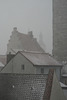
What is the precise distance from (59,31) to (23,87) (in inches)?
1177

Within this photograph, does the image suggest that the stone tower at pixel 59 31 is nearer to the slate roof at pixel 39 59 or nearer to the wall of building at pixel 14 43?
the slate roof at pixel 39 59

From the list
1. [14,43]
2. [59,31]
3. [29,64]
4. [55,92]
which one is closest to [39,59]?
[29,64]

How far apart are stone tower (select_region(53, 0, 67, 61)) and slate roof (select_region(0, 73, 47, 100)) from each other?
27.8m

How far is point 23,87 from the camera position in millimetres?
19516

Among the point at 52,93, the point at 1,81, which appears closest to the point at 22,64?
the point at 1,81

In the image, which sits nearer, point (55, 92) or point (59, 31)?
point (55, 92)

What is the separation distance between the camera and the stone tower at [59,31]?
156 feet

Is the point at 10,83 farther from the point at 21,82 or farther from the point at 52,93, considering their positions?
the point at 52,93

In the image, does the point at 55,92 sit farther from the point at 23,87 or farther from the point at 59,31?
the point at 59,31

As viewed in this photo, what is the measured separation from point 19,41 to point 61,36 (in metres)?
15.7

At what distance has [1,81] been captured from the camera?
69.2ft

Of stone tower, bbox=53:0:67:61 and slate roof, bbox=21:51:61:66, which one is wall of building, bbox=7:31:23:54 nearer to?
stone tower, bbox=53:0:67:61

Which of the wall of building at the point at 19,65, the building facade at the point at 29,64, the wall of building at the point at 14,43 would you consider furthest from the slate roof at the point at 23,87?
the wall of building at the point at 14,43

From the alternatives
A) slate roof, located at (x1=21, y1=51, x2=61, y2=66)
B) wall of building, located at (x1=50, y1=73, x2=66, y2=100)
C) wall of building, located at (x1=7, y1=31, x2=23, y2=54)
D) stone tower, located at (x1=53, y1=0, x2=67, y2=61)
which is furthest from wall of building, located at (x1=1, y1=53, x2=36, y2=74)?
wall of building, located at (x1=7, y1=31, x2=23, y2=54)
